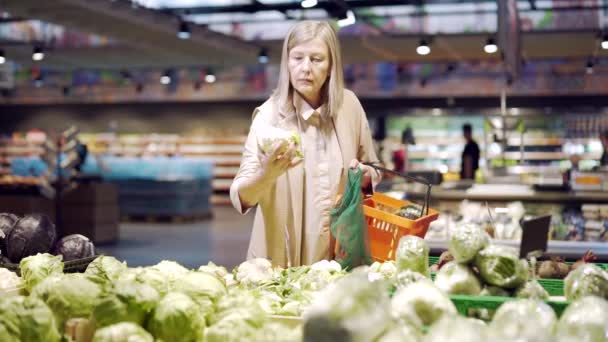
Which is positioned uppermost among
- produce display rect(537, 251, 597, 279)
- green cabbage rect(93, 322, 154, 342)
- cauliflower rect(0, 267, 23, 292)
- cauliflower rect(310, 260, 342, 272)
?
green cabbage rect(93, 322, 154, 342)

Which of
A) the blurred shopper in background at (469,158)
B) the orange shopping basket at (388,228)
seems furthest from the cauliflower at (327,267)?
the blurred shopper in background at (469,158)

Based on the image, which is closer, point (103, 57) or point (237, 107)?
point (103, 57)

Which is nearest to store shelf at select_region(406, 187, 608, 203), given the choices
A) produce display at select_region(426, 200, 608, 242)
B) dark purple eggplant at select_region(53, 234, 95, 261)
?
produce display at select_region(426, 200, 608, 242)

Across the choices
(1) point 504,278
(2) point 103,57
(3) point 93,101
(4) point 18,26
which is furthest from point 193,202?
(1) point 504,278

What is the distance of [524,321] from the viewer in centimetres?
154

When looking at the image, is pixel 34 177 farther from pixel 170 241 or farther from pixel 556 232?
pixel 556 232

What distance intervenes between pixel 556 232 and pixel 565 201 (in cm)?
95

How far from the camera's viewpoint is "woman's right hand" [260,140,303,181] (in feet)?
8.61

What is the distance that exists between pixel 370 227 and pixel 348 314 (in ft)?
4.77

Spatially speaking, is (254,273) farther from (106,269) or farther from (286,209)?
(286,209)

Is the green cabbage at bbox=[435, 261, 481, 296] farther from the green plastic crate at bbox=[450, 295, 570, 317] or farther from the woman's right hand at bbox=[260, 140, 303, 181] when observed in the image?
the woman's right hand at bbox=[260, 140, 303, 181]

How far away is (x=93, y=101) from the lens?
850 inches

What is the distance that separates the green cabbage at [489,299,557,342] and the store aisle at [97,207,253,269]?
7.88 metres

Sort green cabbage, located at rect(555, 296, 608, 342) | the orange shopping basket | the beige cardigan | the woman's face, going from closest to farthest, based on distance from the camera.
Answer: green cabbage, located at rect(555, 296, 608, 342)
the orange shopping basket
the woman's face
the beige cardigan
